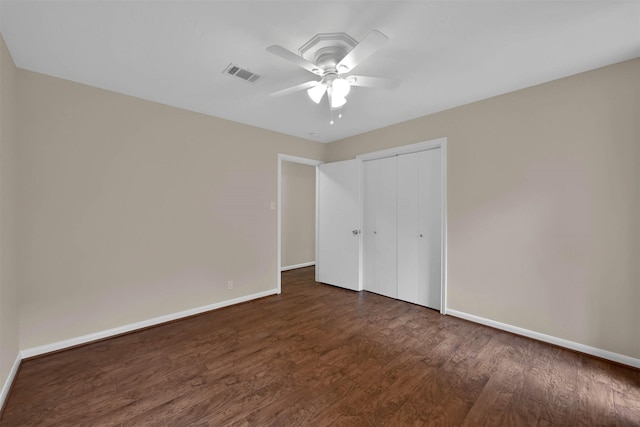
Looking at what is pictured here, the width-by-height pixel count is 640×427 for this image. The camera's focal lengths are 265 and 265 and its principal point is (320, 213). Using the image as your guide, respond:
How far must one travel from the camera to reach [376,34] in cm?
152

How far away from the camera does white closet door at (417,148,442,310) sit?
3410 millimetres

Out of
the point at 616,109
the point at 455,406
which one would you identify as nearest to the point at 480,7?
the point at 616,109

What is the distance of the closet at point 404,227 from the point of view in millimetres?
3457

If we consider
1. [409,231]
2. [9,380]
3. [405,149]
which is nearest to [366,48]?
[405,149]

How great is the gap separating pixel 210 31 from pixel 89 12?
2.33 ft

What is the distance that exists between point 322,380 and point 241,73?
105 inches

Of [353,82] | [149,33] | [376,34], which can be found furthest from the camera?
[353,82]

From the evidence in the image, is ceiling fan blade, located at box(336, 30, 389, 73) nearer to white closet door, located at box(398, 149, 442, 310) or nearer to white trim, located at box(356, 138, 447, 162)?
white trim, located at box(356, 138, 447, 162)

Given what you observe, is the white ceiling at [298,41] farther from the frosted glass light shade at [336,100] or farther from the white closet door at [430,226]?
the white closet door at [430,226]

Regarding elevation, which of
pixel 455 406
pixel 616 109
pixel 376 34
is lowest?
pixel 455 406

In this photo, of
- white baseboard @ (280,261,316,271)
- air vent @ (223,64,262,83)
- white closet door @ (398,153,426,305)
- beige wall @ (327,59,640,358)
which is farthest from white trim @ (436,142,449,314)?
white baseboard @ (280,261,316,271)

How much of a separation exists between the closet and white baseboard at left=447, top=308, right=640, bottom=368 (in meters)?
0.42

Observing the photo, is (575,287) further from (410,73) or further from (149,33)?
(149,33)

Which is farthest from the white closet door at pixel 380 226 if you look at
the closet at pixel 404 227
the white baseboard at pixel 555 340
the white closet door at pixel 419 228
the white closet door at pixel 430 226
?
the white baseboard at pixel 555 340
